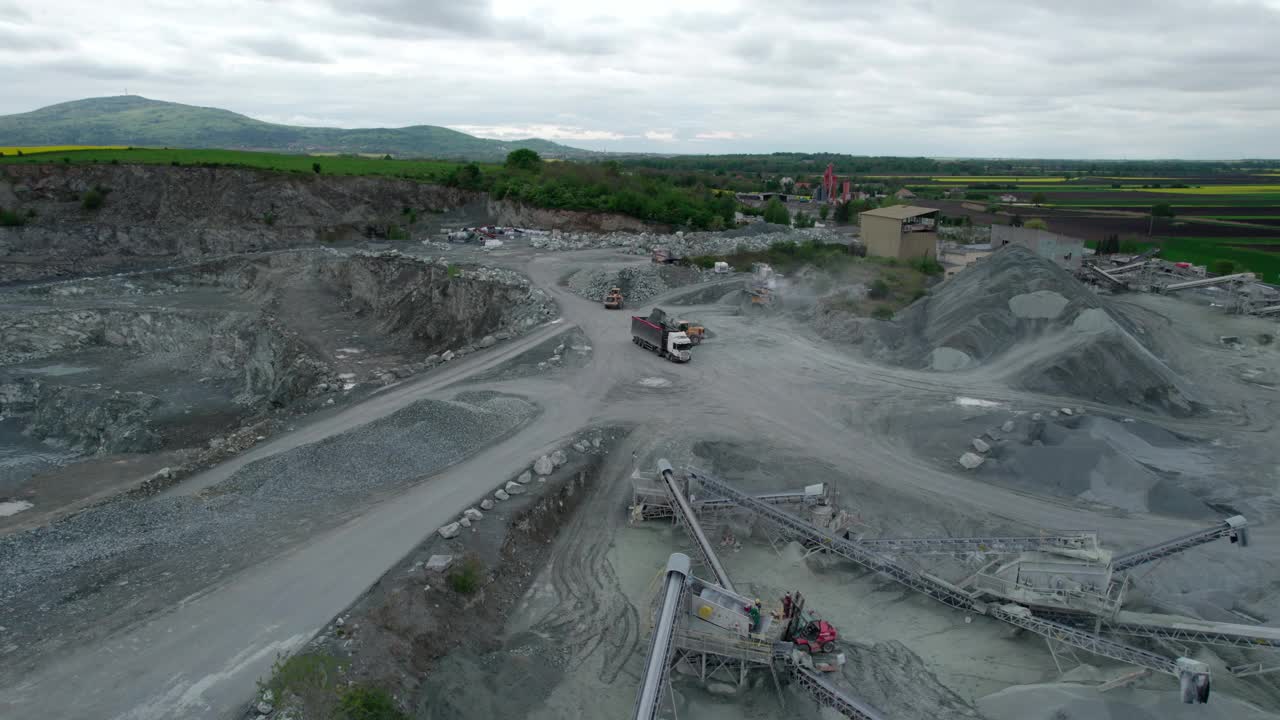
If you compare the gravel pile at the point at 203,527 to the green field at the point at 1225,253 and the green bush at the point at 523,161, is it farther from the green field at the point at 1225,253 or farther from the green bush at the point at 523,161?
the green field at the point at 1225,253

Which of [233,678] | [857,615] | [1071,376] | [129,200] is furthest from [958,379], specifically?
[129,200]

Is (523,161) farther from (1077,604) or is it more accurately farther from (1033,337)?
(1077,604)

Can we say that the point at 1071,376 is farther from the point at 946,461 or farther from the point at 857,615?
the point at 857,615

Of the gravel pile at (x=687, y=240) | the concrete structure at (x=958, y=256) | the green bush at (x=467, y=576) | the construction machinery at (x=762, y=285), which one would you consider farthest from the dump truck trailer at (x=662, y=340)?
the concrete structure at (x=958, y=256)

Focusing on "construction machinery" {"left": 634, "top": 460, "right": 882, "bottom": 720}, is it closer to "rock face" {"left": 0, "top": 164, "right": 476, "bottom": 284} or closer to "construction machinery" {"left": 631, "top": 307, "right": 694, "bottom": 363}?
"construction machinery" {"left": 631, "top": 307, "right": 694, "bottom": 363}

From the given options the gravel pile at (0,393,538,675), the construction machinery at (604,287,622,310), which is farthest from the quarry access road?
the construction machinery at (604,287,622,310)

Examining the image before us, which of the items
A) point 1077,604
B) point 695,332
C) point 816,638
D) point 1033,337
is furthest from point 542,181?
point 1077,604
